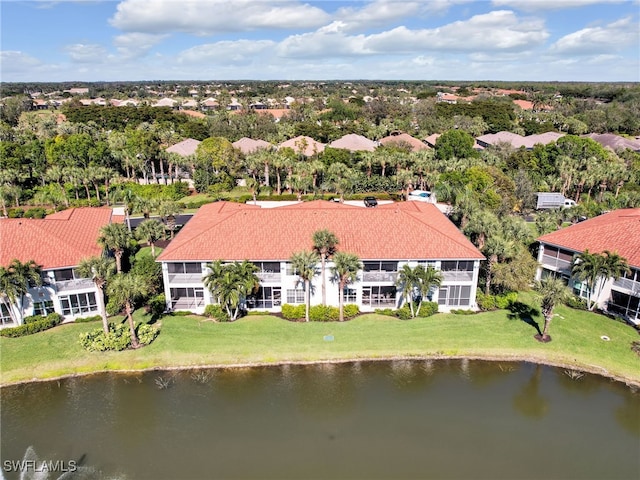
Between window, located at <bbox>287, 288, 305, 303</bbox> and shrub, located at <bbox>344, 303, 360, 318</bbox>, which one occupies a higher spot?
window, located at <bbox>287, 288, 305, 303</bbox>

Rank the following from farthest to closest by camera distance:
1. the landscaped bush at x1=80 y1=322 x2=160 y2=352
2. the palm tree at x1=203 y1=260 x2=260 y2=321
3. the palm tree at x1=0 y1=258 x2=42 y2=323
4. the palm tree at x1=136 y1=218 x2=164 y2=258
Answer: the palm tree at x1=136 y1=218 x2=164 y2=258
the palm tree at x1=203 y1=260 x2=260 y2=321
the palm tree at x1=0 y1=258 x2=42 y2=323
the landscaped bush at x1=80 y1=322 x2=160 y2=352

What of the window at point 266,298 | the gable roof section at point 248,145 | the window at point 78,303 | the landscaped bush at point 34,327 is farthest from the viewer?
the gable roof section at point 248,145

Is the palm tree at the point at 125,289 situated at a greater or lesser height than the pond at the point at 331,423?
greater

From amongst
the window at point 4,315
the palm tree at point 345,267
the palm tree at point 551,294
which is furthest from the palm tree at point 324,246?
the window at point 4,315

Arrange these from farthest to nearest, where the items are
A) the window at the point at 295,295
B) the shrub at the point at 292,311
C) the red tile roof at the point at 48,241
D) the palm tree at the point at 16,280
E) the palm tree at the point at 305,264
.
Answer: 1. the window at the point at 295,295
2. the shrub at the point at 292,311
3. the red tile roof at the point at 48,241
4. the palm tree at the point at 305,264
5. the palm tree at the point at 16,280

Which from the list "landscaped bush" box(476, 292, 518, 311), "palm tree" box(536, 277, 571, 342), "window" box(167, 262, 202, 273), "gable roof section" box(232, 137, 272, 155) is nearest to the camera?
"palm tree" box(536, 277, 571, 342)

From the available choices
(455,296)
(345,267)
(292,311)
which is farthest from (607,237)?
(292,311)

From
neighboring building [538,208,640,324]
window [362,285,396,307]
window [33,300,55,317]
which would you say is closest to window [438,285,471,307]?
window [362,285,396,307]

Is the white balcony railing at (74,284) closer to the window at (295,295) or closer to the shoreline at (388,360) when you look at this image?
the shoreline at (388,360)

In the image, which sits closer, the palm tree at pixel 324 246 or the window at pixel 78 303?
the palm tree at pixel 324 246

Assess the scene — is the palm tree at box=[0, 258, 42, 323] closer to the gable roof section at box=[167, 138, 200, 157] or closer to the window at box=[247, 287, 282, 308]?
the window at box=[247, 287, 282, 308]
